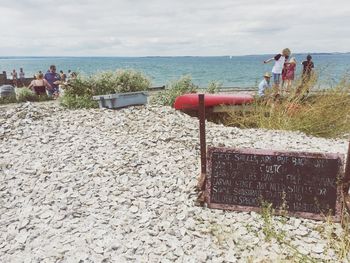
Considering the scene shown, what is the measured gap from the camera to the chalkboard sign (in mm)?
4883

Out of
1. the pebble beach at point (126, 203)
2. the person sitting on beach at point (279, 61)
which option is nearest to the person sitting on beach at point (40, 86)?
the pebble beach at point (126, 203)

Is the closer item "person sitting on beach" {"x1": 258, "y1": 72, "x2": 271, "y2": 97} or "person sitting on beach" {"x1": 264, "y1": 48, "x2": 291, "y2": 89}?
"person sitting on beach" {"x1": 258, "y1": 72, "x2": 271, "y2": 97}

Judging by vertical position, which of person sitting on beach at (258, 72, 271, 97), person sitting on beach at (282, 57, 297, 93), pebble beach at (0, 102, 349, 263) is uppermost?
person sitting on beach at (282, 57, 297, 93)

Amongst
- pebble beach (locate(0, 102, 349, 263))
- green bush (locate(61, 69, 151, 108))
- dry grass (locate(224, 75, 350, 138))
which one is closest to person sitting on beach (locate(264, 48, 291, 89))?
dry grass (locate(224, 75, 350, 138))

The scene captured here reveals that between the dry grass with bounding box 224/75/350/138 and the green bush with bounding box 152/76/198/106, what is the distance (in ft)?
9.79

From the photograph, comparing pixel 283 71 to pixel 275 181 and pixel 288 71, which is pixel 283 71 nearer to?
pixel 288 71

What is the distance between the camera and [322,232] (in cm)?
461

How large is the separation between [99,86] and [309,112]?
5626 mm

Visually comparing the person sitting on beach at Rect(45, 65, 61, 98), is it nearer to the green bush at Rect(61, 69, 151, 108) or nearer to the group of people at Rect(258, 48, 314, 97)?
the green bush at Rect(61, 69, 151, 108)

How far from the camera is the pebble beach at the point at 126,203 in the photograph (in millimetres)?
4316

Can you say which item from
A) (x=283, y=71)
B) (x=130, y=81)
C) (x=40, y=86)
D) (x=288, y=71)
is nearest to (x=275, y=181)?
(x=130, y=81)

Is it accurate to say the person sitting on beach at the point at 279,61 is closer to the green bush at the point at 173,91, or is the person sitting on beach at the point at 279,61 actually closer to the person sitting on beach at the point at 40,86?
the green bush at the point at 173,91

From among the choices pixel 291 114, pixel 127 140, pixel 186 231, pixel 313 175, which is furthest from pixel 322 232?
pixel 291 114

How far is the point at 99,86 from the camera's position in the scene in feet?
36.7
